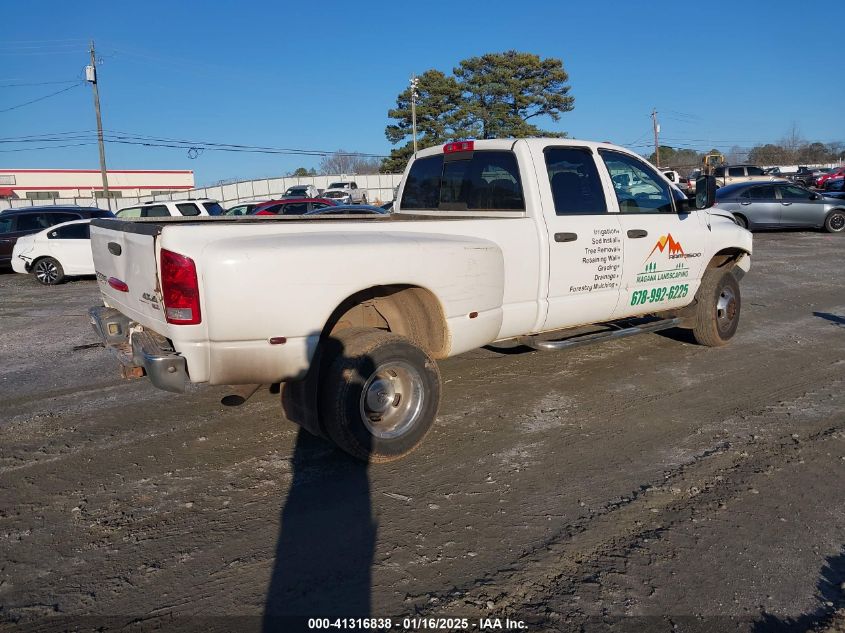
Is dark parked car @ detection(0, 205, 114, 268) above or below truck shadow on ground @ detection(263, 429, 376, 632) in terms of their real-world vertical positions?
above

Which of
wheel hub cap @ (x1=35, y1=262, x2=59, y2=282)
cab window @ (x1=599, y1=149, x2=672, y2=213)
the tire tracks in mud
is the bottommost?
the tire tracks in mud

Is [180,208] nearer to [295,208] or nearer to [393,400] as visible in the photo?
[295,208]

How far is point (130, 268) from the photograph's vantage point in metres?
4.30

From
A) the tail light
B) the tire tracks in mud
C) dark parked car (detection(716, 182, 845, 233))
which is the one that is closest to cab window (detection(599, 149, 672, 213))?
the tire tracks in mud

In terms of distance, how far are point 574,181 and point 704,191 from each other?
156 centimetres

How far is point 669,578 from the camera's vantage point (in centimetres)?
307

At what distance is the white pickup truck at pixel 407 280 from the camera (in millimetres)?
3752

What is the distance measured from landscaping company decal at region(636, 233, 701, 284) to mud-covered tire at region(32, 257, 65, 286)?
13.4 meters

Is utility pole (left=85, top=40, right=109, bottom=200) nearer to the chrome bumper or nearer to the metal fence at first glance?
the metal fence

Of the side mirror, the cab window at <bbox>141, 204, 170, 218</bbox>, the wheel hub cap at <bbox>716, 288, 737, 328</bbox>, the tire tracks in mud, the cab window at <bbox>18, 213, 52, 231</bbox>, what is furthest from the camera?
the cab window at <bbox>141, 204, 170, 218</bbox>

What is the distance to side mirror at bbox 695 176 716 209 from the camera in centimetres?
629

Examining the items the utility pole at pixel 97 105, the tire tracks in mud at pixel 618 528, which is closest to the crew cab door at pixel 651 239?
the tire tracks in mud at pixel 618 528

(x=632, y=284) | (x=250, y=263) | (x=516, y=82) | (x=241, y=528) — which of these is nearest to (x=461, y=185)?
(x=632, y=284)

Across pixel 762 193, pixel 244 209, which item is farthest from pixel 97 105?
pixel 762 193
